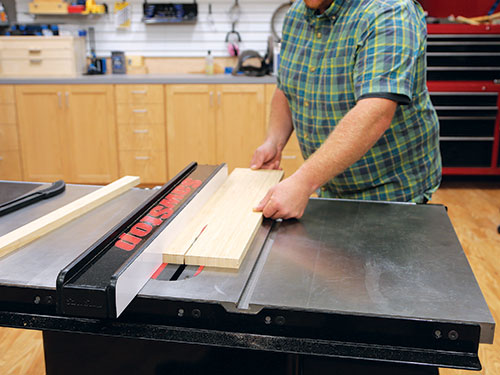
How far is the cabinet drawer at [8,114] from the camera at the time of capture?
442cm

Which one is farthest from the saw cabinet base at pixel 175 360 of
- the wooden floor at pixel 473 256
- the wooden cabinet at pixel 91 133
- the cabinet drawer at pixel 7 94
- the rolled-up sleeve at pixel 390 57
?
the cabinet drawer at pixel 7 94

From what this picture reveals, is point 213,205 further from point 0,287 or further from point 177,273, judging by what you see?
point 0,287

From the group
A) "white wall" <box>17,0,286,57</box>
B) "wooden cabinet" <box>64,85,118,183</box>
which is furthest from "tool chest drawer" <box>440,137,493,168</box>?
"wooden cabinet" <box>64,85,118,183</box>

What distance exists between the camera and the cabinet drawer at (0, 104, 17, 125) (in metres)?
4.42

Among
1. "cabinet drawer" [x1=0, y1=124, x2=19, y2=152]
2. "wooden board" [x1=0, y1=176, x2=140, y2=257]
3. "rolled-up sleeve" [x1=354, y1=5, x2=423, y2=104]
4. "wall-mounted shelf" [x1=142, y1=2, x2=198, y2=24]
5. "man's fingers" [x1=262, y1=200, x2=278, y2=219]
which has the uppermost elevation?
"wall-mounted shelf" [x1=142, y1=2, x2=198, y2=24]

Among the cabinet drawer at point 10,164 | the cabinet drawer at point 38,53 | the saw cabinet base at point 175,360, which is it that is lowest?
the cabinet drawer at point 10,164

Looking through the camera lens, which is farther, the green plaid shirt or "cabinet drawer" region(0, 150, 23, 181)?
"cabinet drawer" region(0, 150, 23, 181)

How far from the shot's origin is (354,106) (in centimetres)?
145

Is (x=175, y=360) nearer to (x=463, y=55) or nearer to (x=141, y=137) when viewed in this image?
(x=141, y=137)

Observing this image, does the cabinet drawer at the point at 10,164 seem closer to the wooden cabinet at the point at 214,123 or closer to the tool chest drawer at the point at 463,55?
the wooden cabinet at the point at 214,123

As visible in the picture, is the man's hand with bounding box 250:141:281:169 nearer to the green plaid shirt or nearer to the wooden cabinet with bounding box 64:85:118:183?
the green plaid shirt

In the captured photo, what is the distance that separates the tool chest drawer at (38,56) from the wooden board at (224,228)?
11.3 feet

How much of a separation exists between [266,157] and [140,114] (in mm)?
2896

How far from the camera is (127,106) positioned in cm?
439
